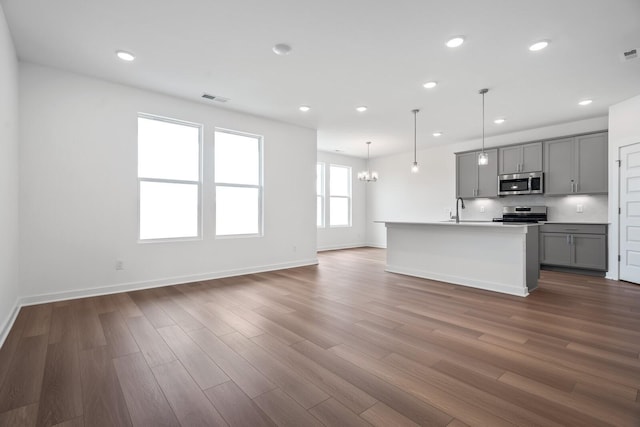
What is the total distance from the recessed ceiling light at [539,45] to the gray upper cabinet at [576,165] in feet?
11.0

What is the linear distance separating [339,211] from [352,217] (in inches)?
21.0

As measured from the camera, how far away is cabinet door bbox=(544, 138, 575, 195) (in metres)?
5.64

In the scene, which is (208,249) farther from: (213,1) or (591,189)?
(591,189)

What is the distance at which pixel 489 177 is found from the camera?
6.72 meters

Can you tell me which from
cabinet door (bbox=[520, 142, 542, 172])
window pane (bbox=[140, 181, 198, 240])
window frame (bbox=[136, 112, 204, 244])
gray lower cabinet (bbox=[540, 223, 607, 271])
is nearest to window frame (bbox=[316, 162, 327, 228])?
window frame (bbox=[136, 112, 204, 244])

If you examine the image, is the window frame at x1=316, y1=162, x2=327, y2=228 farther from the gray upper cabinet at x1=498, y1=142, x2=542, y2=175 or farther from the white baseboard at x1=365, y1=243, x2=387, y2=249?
the gray upper cabinet at x1=498, y1=142, x2=542, y2=175

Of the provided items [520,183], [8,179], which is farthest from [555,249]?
[8,179]

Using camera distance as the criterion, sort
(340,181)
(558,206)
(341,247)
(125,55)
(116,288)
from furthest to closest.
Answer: (340,181) → (341,247) → (558,206) → (116,288) → (125,55)

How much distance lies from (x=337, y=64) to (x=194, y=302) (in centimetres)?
340

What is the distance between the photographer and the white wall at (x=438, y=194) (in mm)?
5801

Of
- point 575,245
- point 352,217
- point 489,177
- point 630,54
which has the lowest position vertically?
point 575,245

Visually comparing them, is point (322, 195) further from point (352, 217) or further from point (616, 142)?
point (616, 142)

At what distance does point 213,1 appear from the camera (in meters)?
2.55

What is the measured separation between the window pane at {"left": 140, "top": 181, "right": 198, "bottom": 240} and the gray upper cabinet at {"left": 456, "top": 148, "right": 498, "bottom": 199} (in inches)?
234
